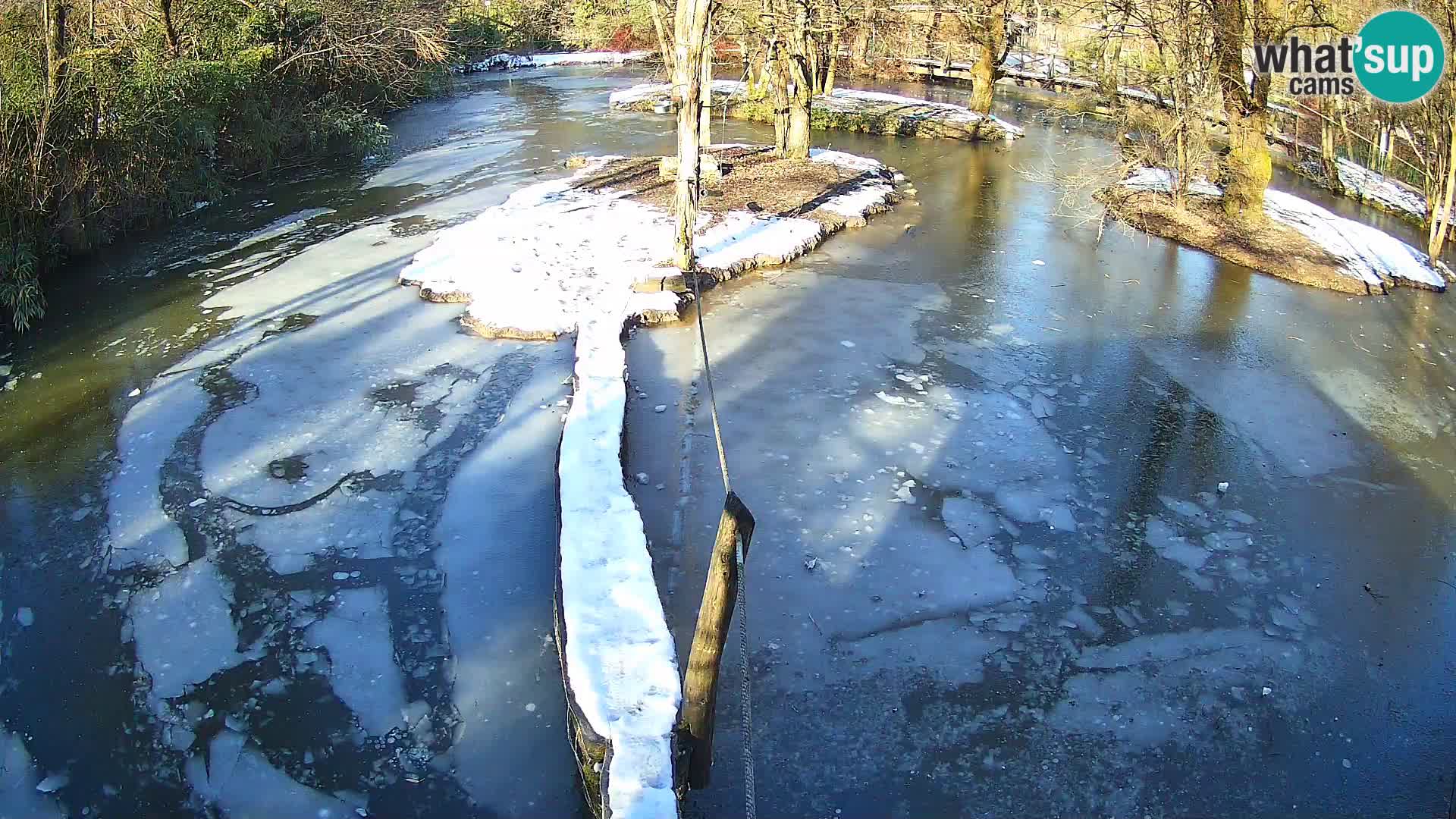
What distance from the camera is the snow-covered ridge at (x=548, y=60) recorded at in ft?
108

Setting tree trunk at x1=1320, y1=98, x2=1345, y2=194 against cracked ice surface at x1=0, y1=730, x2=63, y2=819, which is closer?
cracked ice surface at x1=0, y1=730, x2=63, y2=819

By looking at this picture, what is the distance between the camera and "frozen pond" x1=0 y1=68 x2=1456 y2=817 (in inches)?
178

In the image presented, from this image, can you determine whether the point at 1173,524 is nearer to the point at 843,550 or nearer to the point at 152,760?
the point at 843,550

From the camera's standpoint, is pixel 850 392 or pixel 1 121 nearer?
pixel 850 392

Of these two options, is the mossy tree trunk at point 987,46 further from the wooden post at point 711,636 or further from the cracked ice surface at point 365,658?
the wooden post at point 711,636

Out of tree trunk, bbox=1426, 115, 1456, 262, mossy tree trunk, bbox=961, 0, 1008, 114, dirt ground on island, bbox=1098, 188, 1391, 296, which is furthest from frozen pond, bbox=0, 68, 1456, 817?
mossy tree trunk, bbox=961, 0, 1008, 114

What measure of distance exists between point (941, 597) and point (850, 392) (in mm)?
2774

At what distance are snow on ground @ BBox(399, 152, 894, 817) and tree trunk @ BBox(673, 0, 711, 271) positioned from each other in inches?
21.0

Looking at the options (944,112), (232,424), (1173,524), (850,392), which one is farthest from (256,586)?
(944,112)

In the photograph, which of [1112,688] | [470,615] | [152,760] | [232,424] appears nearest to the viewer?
[152,760]

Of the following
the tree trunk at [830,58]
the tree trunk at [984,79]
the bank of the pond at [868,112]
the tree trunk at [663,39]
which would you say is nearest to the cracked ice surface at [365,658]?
the tree trunk at [663,39]

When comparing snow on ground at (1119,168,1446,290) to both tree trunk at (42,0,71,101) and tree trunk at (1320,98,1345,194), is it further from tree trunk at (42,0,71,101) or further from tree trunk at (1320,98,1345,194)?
tree trunk at (42,0,71,101)

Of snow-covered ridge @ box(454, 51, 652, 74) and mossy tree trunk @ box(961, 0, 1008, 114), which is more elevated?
snow-covered ridge @ box(454, 51, 652, 74)

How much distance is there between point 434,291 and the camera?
1034 cm
